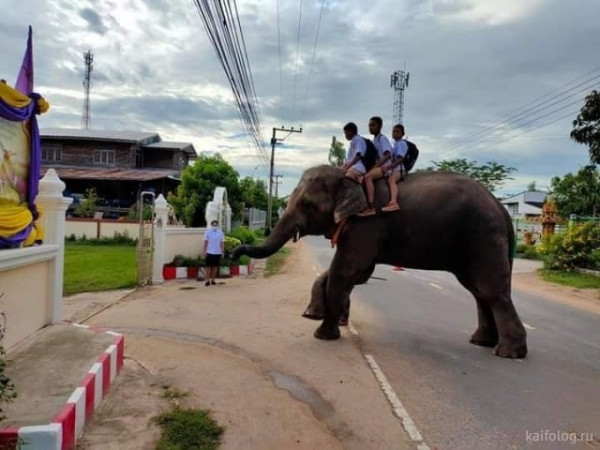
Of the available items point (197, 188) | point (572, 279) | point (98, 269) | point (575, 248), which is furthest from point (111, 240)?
point (575, 248)

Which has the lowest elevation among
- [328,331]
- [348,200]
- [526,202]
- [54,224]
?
[328,331]

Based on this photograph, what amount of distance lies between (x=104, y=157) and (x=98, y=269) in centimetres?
2268

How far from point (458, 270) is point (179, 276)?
796 centimetres

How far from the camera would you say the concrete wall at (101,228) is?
2289 cm

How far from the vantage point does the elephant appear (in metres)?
6.89

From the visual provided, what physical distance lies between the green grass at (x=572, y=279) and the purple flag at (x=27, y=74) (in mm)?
14784

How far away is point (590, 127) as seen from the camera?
15570mm

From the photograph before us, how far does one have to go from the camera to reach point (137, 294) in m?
10.9

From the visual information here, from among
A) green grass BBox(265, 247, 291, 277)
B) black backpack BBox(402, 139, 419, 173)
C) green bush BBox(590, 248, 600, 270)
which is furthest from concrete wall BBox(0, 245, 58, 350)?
green bush BBox(590, 248, 600, 270)

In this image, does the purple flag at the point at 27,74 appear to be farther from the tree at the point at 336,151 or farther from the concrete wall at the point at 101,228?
the tree at the point at 336,151

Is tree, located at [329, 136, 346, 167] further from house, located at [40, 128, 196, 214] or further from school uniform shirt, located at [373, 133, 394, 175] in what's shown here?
school uniform shirt, located at [373, 133, 394, 175]

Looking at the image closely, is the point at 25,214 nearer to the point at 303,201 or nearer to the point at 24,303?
the point at 24,303

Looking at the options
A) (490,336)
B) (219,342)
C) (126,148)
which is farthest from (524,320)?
(126,148)

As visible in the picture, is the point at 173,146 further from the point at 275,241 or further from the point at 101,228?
the point at 275,241
